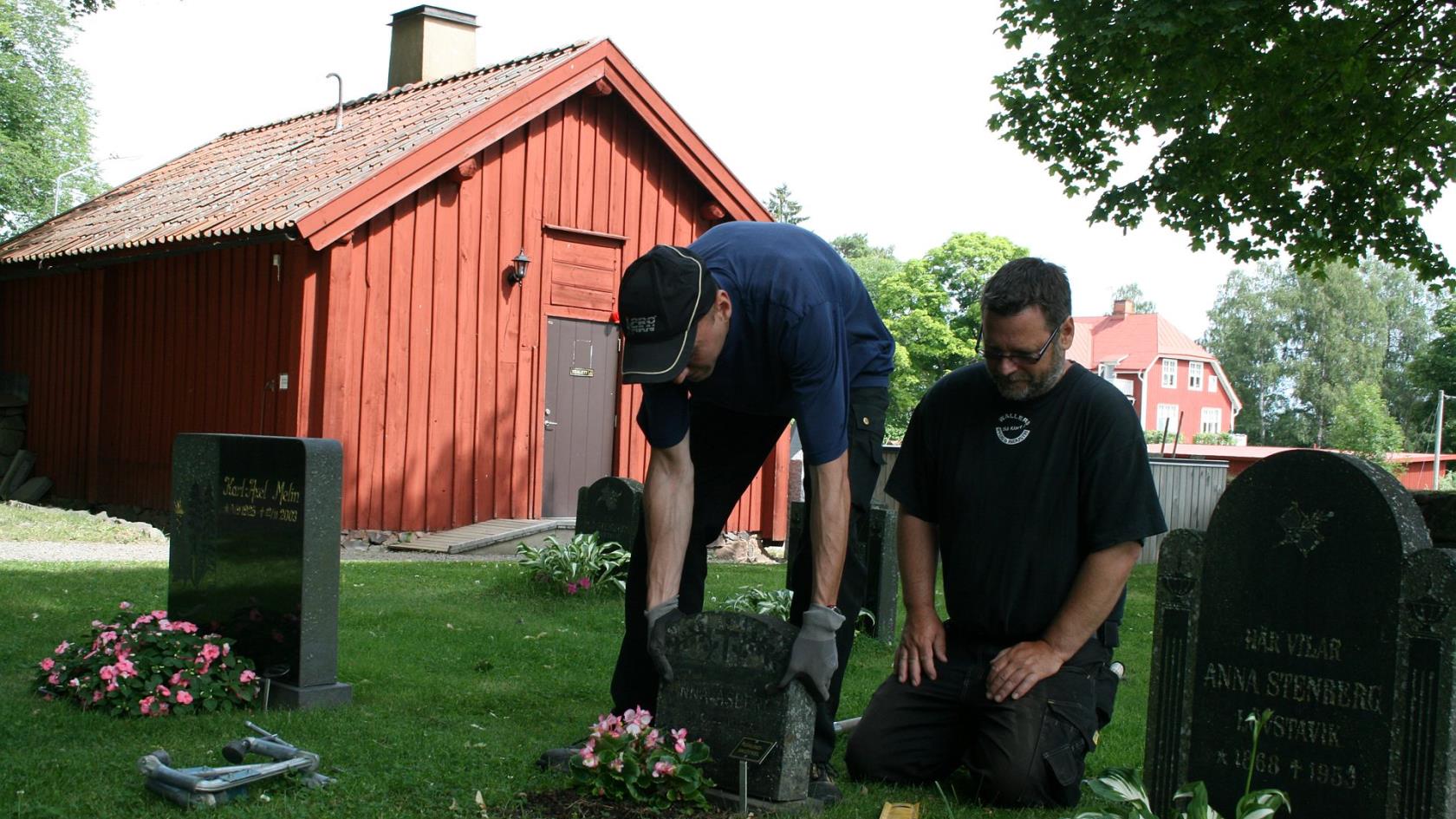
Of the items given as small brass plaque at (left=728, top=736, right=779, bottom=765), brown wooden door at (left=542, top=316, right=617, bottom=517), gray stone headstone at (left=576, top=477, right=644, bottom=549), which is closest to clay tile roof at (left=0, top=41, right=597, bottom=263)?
brown wooden door at (left=542, top=316, right=617, bottom=517)

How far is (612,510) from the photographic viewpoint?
1033cm

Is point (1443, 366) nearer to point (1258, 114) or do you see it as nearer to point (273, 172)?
point (1258, 114)

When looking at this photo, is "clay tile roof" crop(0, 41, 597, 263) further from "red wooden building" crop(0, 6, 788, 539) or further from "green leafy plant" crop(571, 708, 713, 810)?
"green leafy plant" crop(571, 708, 713, 810)

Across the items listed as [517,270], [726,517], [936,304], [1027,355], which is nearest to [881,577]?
[726,517]

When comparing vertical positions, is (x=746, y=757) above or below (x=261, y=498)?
below

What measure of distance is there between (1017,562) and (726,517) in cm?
101

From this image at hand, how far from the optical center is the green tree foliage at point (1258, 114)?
45.6ft

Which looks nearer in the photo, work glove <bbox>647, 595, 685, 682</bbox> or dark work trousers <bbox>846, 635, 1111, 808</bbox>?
work glove <bbox>647, 595, 685, 682</bbox>

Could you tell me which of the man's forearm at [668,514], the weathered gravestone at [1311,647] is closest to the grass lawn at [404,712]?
the weathered gravestone at [1311,647]

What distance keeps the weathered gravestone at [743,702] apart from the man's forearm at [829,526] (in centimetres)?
17

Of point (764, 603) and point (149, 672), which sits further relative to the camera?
point (764, 603)

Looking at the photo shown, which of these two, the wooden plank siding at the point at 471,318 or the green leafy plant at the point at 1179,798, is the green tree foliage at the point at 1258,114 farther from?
the green leafy plant at the point at 1179,798

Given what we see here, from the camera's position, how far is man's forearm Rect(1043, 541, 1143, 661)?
14.2 feet

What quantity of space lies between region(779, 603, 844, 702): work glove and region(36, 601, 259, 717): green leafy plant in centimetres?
270
